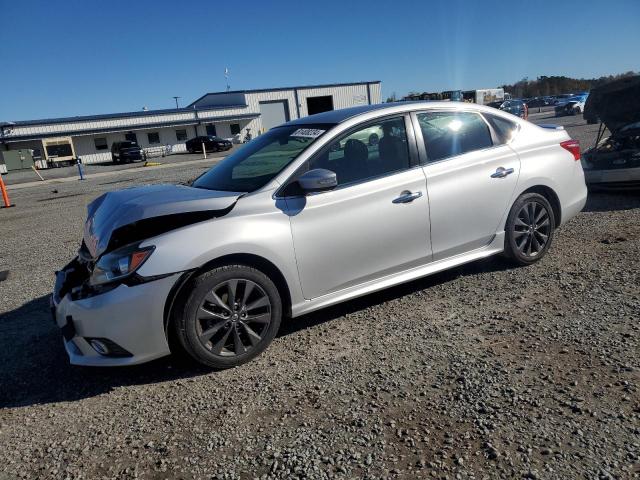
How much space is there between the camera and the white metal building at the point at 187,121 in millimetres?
47344

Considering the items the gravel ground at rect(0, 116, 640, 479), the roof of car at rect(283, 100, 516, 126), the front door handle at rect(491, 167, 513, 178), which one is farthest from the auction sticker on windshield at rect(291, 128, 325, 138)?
the front door handle at rect(491, 167, 513, 178)

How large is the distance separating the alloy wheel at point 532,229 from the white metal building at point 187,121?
49.1m

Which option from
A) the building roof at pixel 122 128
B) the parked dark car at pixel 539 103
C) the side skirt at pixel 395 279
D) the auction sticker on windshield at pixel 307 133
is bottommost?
the side skirt at pixel 395 279

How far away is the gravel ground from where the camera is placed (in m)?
2.46

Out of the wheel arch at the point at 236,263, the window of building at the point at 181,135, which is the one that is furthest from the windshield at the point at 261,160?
the window of building at the point at 181,135

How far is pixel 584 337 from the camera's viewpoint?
3.46m

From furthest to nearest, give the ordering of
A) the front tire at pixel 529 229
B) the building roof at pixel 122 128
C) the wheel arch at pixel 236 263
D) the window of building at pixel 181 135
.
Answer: the window of building at pixel 181 135 → the building roof at pixel 122 128 → the front tire at pixel 529 229 → the wheel arch at pixel 236 263

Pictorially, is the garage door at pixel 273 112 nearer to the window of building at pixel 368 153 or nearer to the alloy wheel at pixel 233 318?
the window of building at pixel 368 153

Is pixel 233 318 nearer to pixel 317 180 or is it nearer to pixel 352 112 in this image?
pixel 317 180

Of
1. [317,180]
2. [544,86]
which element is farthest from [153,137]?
[544,86]

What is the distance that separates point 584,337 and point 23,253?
795 centimetres

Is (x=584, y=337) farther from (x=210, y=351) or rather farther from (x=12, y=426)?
(x=12, y=426)

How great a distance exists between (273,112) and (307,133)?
200ft

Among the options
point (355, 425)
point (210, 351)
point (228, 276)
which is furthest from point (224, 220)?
point (355, 425)
